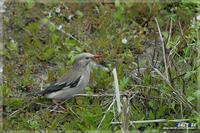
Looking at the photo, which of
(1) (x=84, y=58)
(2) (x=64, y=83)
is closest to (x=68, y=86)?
(2) (x=64, y=83)

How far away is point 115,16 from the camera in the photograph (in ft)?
29.4

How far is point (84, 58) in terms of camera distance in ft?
24.7

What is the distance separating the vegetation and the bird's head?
24cm

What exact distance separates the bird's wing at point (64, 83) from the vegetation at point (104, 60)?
0.16 m

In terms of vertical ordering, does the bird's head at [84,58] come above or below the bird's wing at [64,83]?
above

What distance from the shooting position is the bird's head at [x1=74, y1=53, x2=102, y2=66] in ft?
24.5

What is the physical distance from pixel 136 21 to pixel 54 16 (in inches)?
44.3

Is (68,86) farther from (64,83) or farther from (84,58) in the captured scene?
(84,58)

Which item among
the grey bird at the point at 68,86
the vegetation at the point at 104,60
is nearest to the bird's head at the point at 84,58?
the grey bird at the point at 68,86

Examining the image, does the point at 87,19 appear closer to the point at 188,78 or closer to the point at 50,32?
the point at 50,32

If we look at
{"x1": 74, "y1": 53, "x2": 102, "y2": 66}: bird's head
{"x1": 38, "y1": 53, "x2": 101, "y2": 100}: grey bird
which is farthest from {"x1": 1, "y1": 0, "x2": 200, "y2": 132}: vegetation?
{"x1": 74, "y1": 53, "x2": 102, "y2": 66}: bird's head

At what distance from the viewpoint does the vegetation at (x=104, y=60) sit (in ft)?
21.7

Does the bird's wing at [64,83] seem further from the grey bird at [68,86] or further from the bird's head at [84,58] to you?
the bird's head at [84,58]

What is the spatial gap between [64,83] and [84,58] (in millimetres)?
412
